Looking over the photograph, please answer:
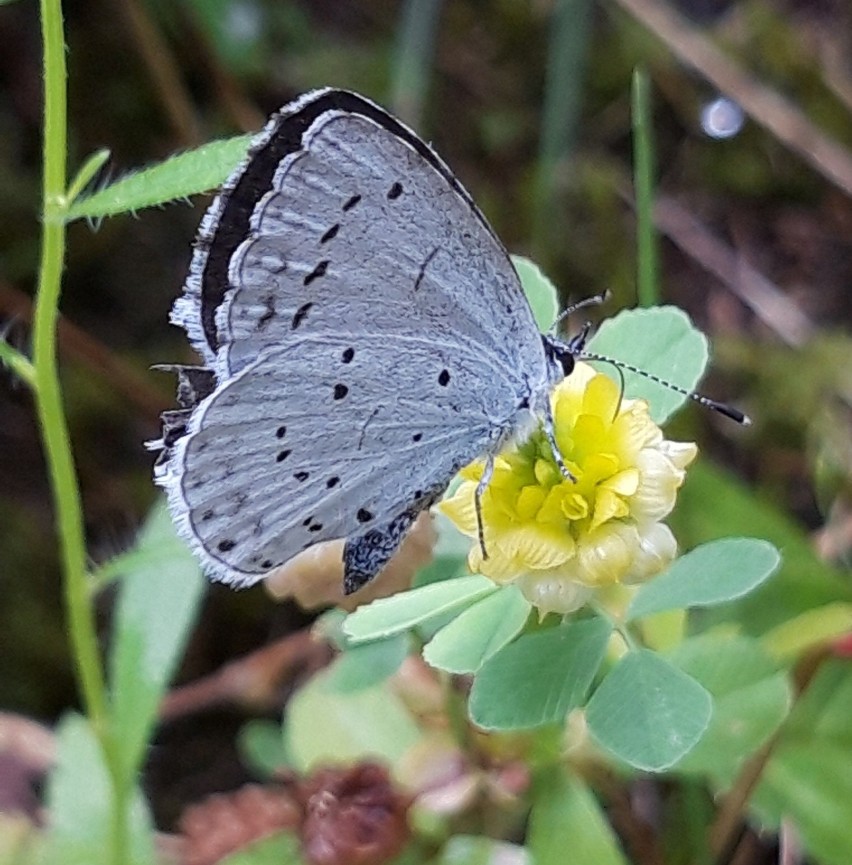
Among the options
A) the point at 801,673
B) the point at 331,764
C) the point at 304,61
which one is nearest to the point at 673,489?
the point at 801,673

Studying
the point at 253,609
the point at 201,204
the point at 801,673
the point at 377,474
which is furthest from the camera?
the point at 201,204

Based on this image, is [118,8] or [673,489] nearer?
[673,489]

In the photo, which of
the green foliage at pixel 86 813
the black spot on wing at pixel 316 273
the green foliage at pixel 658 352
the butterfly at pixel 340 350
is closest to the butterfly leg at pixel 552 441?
the butterfly at pixel 340 350

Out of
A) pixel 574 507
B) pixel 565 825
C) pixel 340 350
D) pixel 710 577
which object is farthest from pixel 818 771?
pixel 340 350

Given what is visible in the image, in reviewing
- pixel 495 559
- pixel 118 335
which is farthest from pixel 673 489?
pixel 118 335

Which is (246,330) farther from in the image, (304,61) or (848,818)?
(304,61)

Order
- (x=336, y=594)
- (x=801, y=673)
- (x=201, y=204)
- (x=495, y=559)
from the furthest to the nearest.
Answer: (x=201, y=204) < (x=801, y=673) < (x=336, y=594) < (x=495, y=559)

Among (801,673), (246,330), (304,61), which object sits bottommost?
(801,673)

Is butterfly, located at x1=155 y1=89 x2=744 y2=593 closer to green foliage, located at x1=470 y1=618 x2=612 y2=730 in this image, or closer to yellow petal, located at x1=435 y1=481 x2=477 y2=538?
yellow petal, located at x1=435 y1=481 x2=477 y2=538

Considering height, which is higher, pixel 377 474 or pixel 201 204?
pixel 201 204
